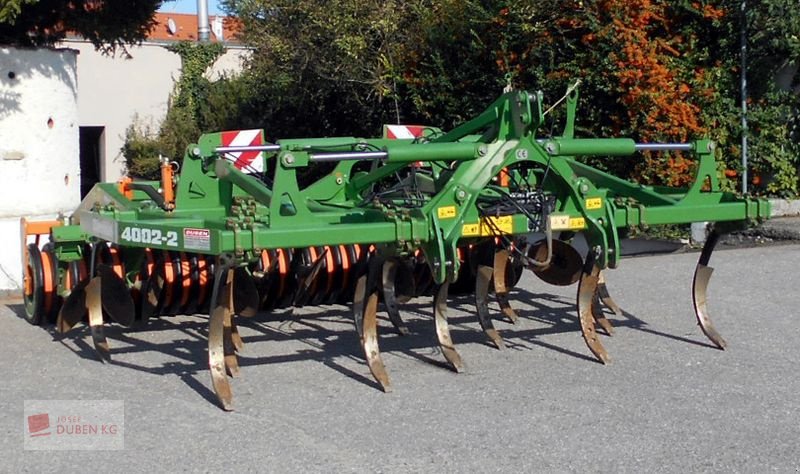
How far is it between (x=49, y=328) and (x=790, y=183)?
29.5 feet

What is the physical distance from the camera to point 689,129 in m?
11.7

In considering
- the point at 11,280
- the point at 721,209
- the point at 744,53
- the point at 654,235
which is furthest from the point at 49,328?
the point at 744,53

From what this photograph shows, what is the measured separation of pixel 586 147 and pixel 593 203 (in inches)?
12.8

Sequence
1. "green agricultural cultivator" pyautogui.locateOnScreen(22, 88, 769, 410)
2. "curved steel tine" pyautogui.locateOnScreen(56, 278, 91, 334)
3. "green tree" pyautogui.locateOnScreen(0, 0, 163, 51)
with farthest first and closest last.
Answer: "green tree" pyautogui.locateOnScreen(0, 0, 163, 51) < "curved steel tine" pyautogui.locateOnScreen(56, 278, 91, 334) < "green agricultural cultivator" pyautogui.locateOnScreen(22, 88, 769, 410)

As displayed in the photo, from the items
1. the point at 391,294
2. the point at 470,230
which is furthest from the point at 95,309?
the point at 470,230

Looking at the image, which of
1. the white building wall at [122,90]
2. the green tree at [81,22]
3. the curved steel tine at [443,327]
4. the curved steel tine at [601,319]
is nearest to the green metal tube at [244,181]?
the curved steel tine at [443,327]

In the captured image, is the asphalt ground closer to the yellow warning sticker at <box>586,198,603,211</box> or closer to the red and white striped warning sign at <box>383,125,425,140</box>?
the yellow warning sticker at <box>586,198,603,211</box>

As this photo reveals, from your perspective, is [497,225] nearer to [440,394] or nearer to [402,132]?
[440,394]

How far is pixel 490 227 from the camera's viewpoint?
593 cm

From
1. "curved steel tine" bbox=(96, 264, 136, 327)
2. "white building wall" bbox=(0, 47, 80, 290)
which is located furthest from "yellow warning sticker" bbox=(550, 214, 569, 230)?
"white building wall" bbox=(0, 47, 80, 290)

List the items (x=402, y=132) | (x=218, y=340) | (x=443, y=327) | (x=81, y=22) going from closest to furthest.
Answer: (x=218, y=340) < (x=443, y=327) < (x=402, y=132) < (x=81, y=22)

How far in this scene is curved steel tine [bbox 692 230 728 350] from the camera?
6.79 m

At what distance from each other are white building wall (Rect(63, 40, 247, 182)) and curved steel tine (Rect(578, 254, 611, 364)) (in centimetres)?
1568

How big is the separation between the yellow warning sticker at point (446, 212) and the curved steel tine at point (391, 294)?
0.46m
